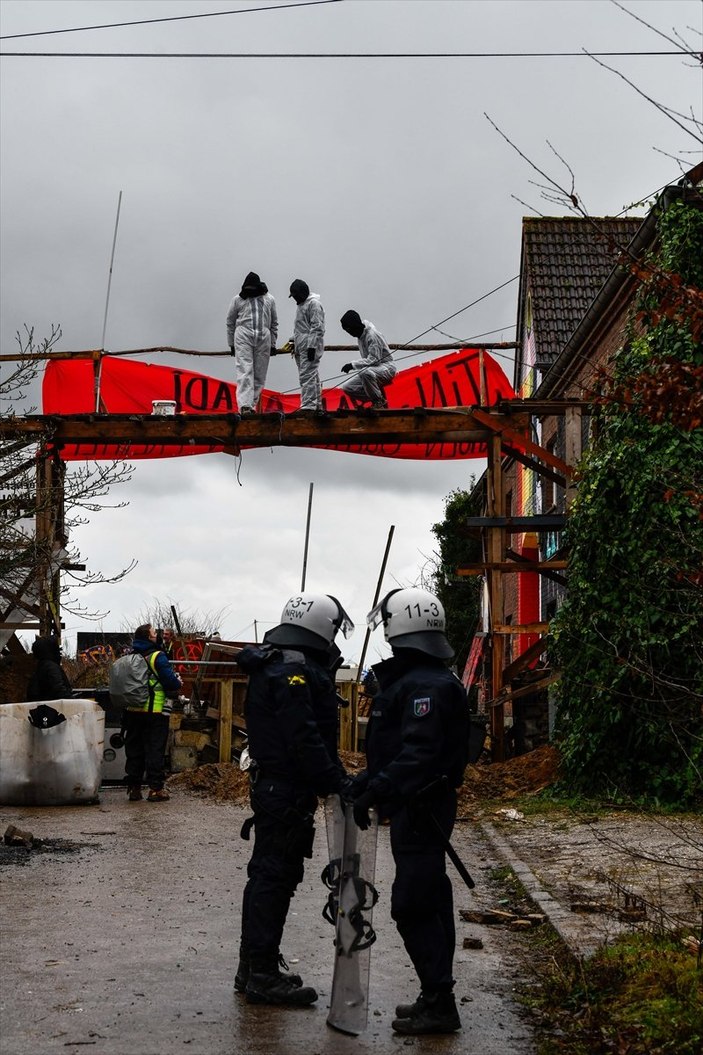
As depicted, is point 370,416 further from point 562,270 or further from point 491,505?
point 562,270

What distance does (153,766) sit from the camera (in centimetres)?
1494

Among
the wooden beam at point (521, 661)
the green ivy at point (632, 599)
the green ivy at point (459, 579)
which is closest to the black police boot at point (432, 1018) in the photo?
the green ivy at point (632, 599)

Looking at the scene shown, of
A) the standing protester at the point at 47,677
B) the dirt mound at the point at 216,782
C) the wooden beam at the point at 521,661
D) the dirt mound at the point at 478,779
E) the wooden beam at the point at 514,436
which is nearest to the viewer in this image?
the dirt mound at the point at 478,779

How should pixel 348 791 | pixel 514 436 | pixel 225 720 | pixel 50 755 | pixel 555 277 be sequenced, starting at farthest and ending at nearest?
pixel 555 277 → pixel 514 436 → pixel 225 720 → pixel 50 755 → pixel 348 791

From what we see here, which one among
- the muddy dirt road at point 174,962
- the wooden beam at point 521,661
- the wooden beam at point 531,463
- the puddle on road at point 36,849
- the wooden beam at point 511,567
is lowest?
the muddy dirt road at point 174,962

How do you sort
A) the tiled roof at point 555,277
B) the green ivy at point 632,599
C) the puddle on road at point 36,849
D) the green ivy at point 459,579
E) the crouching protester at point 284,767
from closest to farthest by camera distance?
the crouching protester at point 284,767, the puddle on road at point 36,849, the green ivy at point 632,599, the tiled roof at point 555,277, the green ivy at point 459,579

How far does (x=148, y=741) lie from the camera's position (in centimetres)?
1490

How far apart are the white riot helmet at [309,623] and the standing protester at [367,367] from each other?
13.0m

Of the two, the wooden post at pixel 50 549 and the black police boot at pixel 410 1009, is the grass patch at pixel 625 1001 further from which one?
the wooden post at pixel 50 549

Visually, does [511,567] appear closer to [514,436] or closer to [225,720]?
[514,436]

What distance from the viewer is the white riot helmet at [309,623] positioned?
6.35 metres

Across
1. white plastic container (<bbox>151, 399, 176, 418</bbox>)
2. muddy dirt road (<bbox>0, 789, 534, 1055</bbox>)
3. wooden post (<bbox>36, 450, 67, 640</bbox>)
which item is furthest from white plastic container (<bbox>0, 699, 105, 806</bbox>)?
white plastic container (<bbox>151, 399, 176, 418</bbox>)

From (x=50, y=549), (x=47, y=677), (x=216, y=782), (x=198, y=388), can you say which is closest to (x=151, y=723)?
(x=47, y=677)

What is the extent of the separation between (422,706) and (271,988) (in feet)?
4.70
